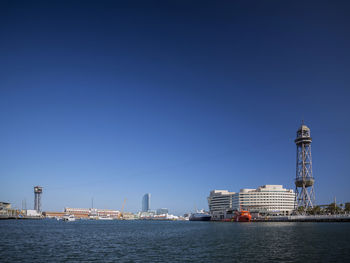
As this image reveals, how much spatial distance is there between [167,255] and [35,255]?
1826cm

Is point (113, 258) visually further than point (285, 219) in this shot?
No

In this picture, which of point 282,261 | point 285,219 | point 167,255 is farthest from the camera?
point 285,219

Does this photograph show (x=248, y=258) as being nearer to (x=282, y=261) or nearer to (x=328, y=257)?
(x=282, y=261)

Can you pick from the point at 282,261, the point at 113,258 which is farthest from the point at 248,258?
the point at 113,258

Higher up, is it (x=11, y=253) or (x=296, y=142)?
(x=296, y=142)

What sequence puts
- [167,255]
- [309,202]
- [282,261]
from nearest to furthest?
1. [282,261]
2. [167,255]
3. [309,202]

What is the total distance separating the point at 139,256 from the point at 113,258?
3.79 m

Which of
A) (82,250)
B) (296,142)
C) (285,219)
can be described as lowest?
(285,219)

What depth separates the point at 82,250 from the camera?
45.8m

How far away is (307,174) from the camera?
189m

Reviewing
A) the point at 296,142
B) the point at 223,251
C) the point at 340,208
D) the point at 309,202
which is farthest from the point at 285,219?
the point at 223,251

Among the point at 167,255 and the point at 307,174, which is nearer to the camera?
the point at 167,255

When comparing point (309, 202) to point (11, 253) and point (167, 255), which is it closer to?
point (167, 255)

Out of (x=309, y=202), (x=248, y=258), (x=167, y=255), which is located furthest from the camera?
(x=309, y=202)
